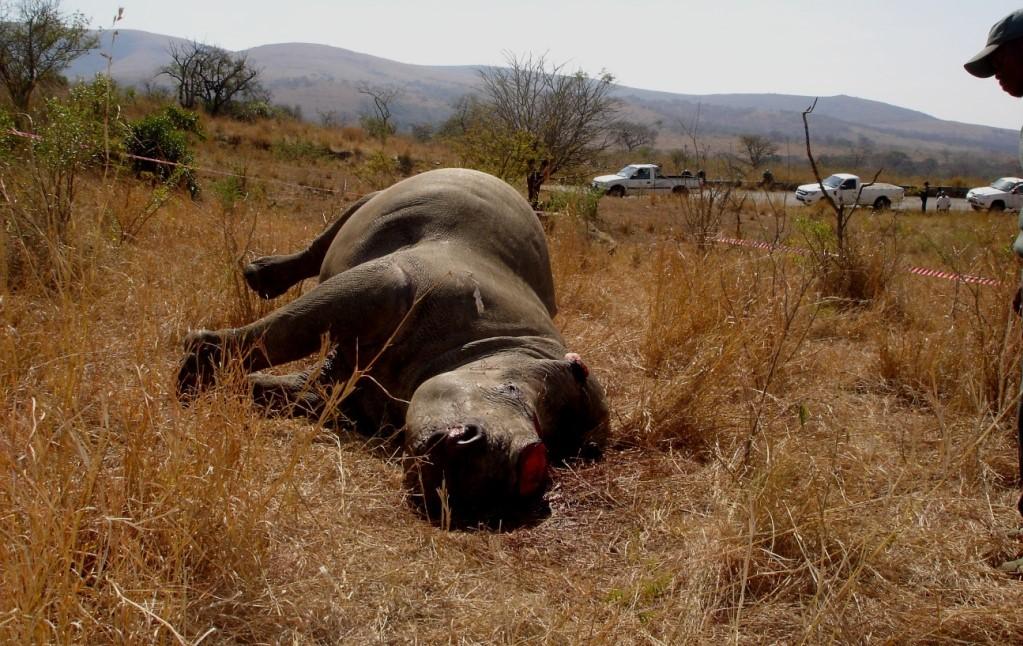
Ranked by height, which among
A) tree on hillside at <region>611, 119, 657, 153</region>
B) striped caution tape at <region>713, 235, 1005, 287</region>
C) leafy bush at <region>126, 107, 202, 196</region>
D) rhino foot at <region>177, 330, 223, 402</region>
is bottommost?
rhino foot at <region>177, 330, 223, 402</region>

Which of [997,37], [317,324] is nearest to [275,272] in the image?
[317,324]

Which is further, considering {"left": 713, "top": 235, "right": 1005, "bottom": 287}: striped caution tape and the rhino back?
{"left": 713, "top": 235, "right": 1005, "bottom": 287}: striped caution tape

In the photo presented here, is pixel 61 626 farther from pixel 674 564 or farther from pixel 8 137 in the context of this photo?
pixel 8 137

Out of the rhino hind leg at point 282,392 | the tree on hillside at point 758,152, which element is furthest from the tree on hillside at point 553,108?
the rhino hind leg at point 282,392

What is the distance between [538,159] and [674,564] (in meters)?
11.4

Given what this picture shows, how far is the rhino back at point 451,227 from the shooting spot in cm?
464

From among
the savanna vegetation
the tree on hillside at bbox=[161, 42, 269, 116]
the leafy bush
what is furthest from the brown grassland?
the tree on hillside at bbox=[161, 42, 269, 116]

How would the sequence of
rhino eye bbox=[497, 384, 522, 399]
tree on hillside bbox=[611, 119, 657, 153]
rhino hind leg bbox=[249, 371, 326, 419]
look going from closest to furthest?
rhino eye bbox=[497, 384, 522, 399] < rhino hind leg bbox=[249, 371, 326, 419] < tree on hillside bbox=[611, 119, 657, 153]

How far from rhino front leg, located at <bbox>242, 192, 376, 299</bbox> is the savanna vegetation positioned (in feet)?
0.42

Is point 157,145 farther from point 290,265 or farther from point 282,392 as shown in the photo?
point 282,392

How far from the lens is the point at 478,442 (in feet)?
10.4

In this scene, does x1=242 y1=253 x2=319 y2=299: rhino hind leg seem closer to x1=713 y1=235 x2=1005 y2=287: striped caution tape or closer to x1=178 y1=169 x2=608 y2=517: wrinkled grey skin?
x1=178 y1=169 x2=608 y2=517: wrinkled grey skin

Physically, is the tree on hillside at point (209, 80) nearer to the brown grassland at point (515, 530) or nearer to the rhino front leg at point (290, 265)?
the rhino front leg at point (290, 265)

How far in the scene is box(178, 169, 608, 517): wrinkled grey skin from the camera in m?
3.27
